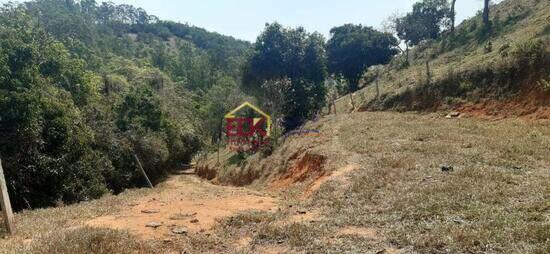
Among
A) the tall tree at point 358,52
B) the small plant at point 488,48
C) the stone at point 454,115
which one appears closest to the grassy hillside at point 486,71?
the small plant at point 488,48

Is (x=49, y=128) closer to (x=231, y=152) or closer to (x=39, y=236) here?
(x=39, y=236)

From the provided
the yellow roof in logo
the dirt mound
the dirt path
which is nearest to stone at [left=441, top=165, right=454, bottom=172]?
the dirt mound

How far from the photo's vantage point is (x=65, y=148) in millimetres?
18422

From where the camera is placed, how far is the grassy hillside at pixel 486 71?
2075cm

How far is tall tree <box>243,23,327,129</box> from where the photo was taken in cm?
3034

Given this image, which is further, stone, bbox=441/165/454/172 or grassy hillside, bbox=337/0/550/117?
grassy hillside, bbox=337/0/550/117

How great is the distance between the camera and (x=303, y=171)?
17.6m

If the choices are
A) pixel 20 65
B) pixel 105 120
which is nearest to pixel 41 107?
pixel 20 65

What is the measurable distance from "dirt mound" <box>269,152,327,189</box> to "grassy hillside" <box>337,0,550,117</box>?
28.4ft

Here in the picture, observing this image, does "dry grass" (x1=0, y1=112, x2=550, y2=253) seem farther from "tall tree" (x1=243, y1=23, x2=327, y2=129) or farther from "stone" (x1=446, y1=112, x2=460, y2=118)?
"tall tree" (x1=243, y1=23, x2=327, y2=129)

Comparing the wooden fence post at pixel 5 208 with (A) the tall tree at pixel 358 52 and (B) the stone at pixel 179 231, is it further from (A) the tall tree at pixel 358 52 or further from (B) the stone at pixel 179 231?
(A) the tall tree at pixel 358 52

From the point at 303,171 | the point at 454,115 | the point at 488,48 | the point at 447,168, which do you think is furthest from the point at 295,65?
the point at 447,168

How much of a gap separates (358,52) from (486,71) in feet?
78.4

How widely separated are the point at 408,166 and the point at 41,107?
15125 mm
